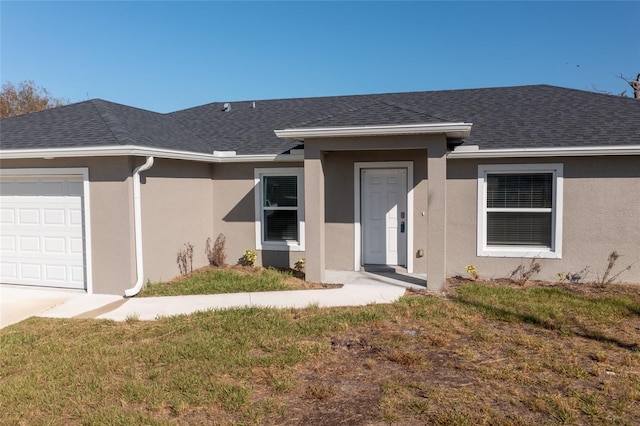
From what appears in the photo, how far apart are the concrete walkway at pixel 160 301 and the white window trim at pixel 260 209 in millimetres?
2207

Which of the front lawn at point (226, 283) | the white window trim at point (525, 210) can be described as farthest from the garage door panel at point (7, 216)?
the white window trim at point (525, 210)

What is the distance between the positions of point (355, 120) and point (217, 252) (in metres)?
4.89

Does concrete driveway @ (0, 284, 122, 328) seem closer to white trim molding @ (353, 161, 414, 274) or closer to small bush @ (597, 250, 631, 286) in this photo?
white trim molding @ (353, 161, 414, 274)

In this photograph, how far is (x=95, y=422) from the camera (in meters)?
4.30

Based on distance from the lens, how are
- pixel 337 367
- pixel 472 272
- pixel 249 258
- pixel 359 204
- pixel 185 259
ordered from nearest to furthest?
pixel 337 367, pixel 472 272, pixel 185 259, pixel 359 204, pixel 249 258

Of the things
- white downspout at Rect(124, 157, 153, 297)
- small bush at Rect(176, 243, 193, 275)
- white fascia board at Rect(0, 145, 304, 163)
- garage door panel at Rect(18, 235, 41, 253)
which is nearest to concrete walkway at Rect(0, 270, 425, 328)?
white downspout at Rect(124, 157, 153, 297)

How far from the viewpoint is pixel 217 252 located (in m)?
11.7

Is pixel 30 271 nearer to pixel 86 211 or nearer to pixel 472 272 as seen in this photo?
pixel 86 211

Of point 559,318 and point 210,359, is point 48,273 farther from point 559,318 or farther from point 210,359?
point 559,318

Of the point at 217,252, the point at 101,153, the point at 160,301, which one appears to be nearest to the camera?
the point at 160,301

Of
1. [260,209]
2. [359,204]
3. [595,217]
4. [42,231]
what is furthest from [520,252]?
[42,231]

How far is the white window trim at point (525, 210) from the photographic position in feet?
32.7

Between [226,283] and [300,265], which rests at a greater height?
[300,265]

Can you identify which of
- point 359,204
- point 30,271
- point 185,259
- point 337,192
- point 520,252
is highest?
point 337,192
